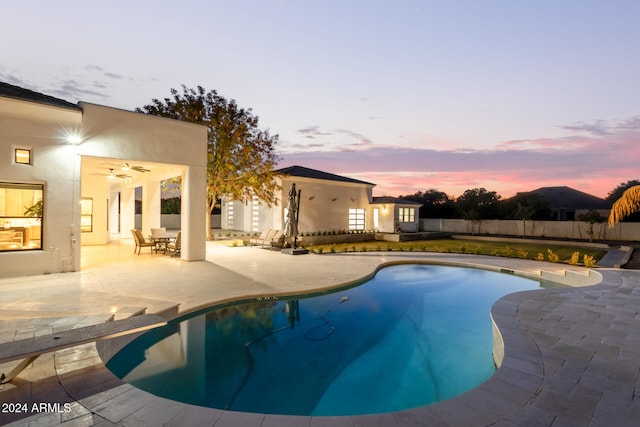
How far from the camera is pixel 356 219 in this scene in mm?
24344

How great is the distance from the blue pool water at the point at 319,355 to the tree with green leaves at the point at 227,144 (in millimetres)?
13068

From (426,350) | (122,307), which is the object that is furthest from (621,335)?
(122,307)

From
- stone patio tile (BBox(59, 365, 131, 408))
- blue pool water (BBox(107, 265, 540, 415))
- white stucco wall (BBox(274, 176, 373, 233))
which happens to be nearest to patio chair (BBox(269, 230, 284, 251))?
white stucco wall (BBox(274, 176, 373, 233))

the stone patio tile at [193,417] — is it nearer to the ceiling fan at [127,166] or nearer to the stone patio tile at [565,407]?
the stone patio tile at [565,407]

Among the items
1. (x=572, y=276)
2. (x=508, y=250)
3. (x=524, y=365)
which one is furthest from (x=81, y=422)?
(x=508, y=250)

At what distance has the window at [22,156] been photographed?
8.52m

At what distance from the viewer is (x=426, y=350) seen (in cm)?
575

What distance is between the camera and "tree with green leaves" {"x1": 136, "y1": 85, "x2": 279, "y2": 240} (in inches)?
A: 773

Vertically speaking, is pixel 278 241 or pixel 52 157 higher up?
pixel 52 157

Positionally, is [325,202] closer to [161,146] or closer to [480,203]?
[161,146]

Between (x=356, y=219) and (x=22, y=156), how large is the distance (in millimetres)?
19279

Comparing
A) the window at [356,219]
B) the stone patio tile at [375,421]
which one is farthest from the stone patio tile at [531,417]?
the window at [356,219]

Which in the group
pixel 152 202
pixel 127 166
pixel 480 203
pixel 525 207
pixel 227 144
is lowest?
pixel 152 202

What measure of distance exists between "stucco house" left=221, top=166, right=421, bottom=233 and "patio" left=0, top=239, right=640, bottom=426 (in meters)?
10.7
